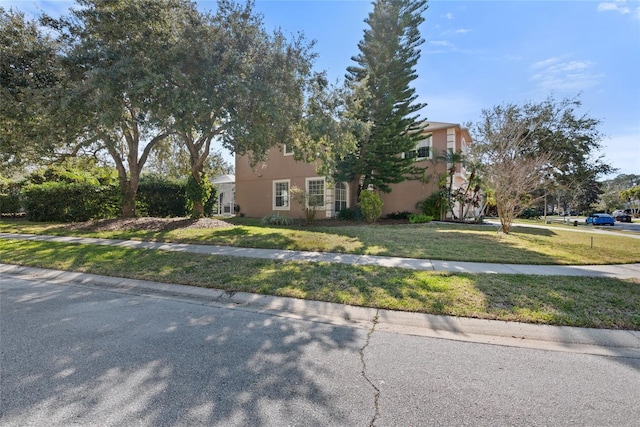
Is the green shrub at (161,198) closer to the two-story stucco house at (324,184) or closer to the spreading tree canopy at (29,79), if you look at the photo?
the two-story stucco house at (324,184)

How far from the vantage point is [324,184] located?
1764 cm

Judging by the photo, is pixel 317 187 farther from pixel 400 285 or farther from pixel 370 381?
pixel 370 381

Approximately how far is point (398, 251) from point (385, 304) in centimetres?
370

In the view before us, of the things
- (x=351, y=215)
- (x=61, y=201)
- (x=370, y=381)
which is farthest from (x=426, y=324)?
(x=61, y=201)

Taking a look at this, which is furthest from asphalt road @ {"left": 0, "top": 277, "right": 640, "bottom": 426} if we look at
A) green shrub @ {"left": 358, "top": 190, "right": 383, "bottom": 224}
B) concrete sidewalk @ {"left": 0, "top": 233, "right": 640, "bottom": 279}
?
green shrub @ {"left": 358, "top": 190, "right": 383, "bottom": 224}

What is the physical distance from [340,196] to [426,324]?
1469cm

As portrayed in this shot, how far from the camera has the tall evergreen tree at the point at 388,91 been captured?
15242 millimetres

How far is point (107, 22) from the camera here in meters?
8.47

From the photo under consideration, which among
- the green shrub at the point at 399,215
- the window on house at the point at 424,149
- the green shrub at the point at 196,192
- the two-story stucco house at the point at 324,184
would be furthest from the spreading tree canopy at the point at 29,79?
the window on house at the point at 424,149

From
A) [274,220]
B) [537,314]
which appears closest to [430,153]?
[274,220]

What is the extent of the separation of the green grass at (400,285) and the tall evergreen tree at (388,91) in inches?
397

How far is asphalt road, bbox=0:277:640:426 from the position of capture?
2158 millimetres

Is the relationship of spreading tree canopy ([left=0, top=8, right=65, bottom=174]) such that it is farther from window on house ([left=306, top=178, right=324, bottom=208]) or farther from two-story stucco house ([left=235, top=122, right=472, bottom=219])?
window on house ([left=306, top=178, right=324, bottom=208])

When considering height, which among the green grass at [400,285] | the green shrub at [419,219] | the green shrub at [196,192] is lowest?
the green grass at [400,285]
